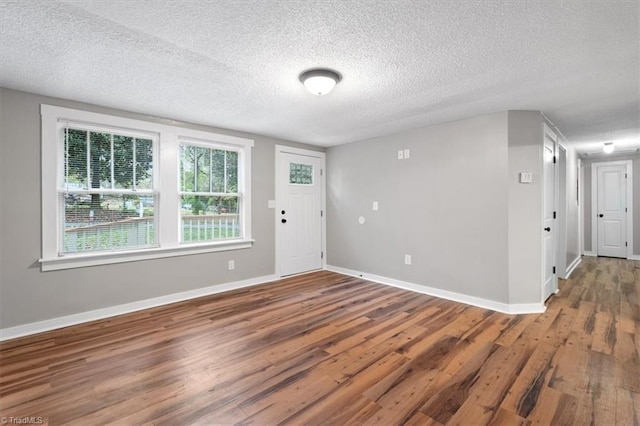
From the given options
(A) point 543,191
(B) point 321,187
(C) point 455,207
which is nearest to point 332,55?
(C) point 455,207

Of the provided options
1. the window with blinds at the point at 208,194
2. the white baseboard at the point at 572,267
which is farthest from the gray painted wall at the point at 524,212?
the window with blinds at the point at 208,194

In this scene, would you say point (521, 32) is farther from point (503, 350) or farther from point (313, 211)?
point (313, 211)

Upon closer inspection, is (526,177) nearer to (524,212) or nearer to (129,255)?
(524,212)

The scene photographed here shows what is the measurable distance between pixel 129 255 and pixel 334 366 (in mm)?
2750

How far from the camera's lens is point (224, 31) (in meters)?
1.82

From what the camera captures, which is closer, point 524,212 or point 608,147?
point 524,212

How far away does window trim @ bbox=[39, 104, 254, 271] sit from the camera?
9.49 ft

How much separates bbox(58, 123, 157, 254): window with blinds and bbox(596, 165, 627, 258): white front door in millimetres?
9120

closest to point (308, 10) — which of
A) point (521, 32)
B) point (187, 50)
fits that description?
point (187, 50)

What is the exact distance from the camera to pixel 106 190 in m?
3.23

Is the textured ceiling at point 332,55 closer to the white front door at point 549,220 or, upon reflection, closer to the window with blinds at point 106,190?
the window with blinds at point 106,190

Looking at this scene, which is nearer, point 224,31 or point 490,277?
point 224,31

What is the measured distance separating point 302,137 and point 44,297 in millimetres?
3814

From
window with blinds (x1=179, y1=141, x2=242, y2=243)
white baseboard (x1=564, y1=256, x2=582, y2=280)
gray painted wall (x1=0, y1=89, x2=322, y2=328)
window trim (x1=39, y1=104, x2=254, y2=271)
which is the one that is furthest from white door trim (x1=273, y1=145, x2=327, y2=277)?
white baseboard (x1=564, y1=256, x2=582, y2=280)
